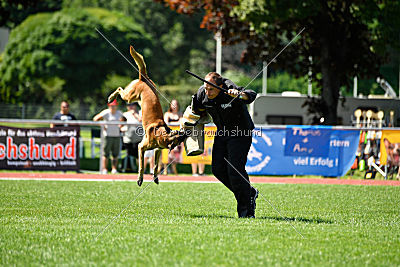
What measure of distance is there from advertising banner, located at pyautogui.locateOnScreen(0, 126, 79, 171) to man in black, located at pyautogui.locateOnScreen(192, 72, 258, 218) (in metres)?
8.48

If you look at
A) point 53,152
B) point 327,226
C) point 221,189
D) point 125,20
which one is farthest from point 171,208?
point 125,20

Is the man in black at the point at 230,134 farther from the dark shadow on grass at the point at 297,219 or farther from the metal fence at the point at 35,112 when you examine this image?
the metal fence at the point at 35,112

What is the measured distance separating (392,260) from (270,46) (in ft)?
53.4

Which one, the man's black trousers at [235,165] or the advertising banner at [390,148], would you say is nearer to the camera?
the man's black trousers at [235,165]

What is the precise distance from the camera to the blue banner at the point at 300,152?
16.8m

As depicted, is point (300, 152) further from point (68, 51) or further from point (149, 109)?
point (68, 51)

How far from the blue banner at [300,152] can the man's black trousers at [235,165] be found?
25.4ft

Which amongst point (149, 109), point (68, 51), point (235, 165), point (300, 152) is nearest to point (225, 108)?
point (235, 165)

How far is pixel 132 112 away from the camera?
17672 mm

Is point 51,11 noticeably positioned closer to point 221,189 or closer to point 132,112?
point 132,112

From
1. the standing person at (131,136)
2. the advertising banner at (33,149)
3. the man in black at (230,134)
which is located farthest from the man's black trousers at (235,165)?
the advertising banner at (33,149)

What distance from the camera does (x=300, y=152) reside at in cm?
1675

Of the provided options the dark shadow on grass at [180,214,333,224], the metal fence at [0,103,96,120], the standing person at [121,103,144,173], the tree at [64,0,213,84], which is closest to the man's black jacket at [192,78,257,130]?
the dark shadow on grass at [180,214,333,224]

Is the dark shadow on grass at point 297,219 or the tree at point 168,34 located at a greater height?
the tree at point 168,34
